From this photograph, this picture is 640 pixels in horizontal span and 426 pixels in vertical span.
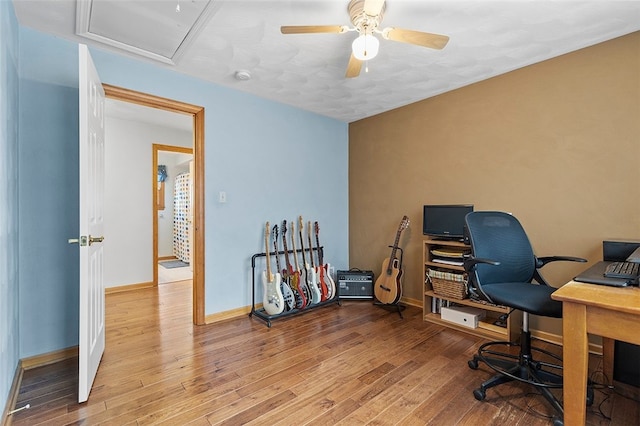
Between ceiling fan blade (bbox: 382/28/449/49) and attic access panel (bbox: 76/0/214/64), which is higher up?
attic access panel (bbox: 76/0/214/64)

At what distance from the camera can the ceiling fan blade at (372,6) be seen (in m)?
1.46

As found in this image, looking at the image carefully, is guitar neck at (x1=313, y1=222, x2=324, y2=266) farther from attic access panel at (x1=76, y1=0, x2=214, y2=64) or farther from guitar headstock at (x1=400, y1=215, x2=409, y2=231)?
attic access panel at (x1=76, y1=0, x2=214, y2=64)

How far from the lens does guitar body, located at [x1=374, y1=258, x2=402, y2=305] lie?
10.0ft

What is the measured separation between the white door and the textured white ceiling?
54 cm

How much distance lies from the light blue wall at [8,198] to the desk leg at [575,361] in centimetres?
264

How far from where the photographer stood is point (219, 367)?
205 cm

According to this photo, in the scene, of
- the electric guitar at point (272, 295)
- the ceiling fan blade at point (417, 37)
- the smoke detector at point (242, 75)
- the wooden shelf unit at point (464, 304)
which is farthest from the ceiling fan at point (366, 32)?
the electric guitar at point (272, 295)

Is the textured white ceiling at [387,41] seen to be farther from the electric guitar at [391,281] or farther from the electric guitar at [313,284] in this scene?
the electric guitar at [313,284]

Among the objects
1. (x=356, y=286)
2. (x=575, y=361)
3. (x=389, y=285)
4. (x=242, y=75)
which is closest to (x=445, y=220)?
(x=389, y=285)

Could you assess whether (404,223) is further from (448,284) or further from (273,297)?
(273,297)

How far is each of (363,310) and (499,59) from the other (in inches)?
104

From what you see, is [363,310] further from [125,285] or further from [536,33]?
[125,285]

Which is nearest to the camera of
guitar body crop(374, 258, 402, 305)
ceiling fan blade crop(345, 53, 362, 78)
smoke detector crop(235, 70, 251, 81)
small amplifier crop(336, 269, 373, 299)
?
ceiling fan blade crop(345, 53, 362, 78)

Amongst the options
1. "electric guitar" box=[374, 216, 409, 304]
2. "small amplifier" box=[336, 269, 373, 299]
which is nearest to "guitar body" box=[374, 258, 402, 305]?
"electric guitar" box=[374, 216, 409, 304]
